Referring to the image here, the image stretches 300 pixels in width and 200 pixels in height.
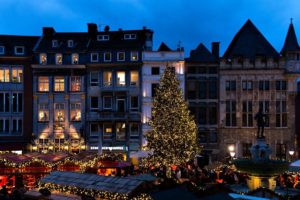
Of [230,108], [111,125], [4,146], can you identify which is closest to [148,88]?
[111,125]

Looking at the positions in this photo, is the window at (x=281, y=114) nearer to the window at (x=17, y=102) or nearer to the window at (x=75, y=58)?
the window at (x=75, y=58)

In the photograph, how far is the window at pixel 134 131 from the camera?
145ft

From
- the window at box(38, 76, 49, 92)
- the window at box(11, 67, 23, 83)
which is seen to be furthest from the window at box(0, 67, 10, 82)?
the window at box(38, 76, 49, 92)

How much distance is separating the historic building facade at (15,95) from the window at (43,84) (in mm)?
1113

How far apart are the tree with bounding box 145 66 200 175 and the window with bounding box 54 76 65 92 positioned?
Result: 48.8 feet

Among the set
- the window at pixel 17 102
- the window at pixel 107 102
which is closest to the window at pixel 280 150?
the window at pixel 107 102

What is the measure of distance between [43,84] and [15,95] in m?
3.13

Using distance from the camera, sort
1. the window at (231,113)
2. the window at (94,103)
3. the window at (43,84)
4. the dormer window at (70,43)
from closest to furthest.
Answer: the window at (231,113), the window at (94,103), the window at (43,84), the dormer window at (70,43)

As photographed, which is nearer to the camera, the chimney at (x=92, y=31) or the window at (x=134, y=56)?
the window at (x=134, y=56)

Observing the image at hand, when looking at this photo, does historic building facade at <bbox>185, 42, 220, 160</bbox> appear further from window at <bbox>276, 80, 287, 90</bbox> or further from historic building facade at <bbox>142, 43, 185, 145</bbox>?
window at <bbox>276, 80, 287, 90</bbox>

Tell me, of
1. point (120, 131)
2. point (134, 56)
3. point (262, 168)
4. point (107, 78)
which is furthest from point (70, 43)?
point (262, 168)

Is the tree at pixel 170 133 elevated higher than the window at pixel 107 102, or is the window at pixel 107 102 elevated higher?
the window at pixel 107 102

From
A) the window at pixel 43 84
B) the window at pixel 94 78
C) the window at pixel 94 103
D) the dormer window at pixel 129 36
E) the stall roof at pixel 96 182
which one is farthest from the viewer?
the dormer window at pixel 129 36

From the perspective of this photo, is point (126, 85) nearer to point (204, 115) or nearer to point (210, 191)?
point (204, 115)
